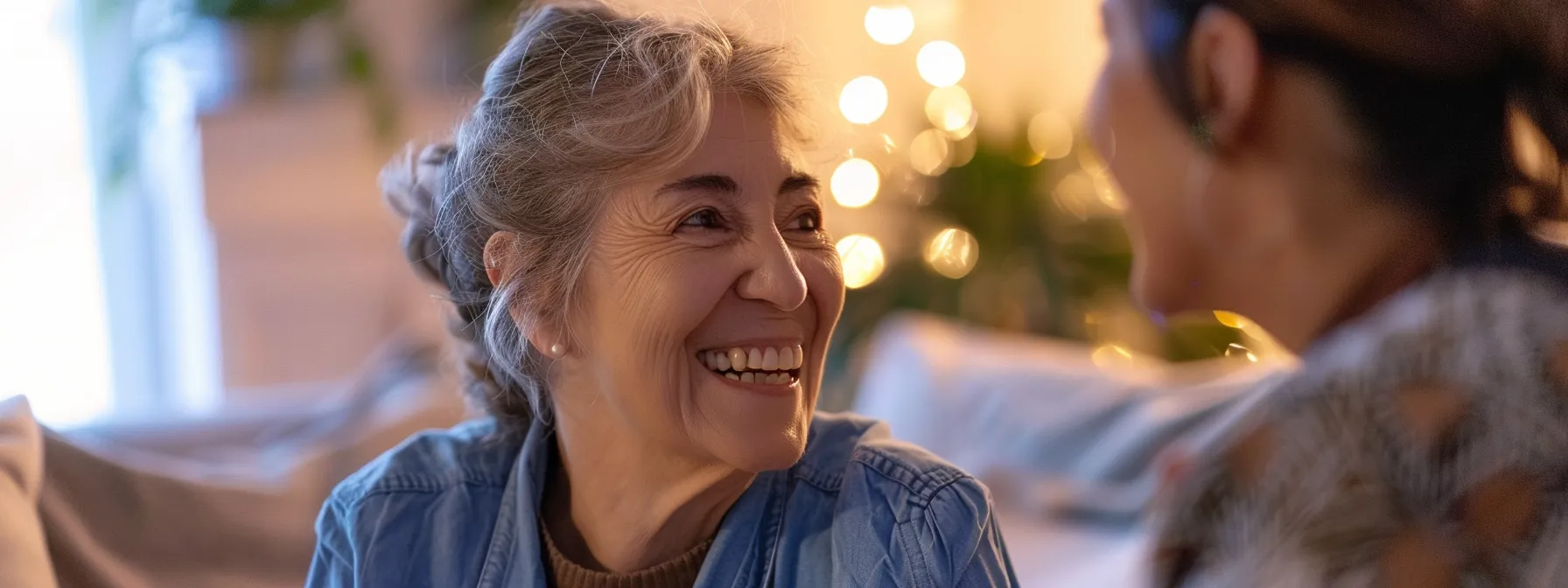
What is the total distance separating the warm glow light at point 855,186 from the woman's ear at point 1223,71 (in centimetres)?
279

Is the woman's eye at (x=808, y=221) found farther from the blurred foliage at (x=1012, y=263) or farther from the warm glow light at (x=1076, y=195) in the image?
the warm glow light at (x=1076, y=195)

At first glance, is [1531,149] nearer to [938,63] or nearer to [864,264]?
[864,264]

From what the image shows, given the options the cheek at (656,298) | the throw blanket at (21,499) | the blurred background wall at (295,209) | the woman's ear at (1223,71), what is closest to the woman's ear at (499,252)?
the cheek at (656,298)

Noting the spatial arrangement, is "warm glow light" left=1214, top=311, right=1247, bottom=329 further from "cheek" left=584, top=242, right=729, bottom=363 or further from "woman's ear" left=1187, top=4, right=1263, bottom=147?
"cheek" left=584, top=242, right=729, bottom=363

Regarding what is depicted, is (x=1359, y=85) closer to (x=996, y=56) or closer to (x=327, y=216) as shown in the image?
(x=327, y=216)

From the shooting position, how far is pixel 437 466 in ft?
4.50

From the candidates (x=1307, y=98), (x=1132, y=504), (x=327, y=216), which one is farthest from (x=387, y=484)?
(x=327, y=216)

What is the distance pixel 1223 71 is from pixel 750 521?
2.09ft

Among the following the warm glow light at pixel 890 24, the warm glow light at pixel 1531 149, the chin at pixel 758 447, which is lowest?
the chin at pixel 758 447

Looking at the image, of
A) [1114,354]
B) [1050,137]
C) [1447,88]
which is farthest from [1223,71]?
[1050,137]

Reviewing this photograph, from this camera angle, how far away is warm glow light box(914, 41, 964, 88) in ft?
13.9

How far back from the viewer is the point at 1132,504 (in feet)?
7.42

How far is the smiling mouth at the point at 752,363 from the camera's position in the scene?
3.83 ft

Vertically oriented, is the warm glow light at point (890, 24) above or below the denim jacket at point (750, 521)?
above
